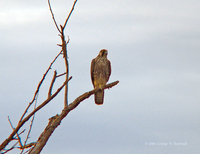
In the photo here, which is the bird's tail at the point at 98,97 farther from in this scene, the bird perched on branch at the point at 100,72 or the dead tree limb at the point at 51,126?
the dead tree limb at the point at 51,126

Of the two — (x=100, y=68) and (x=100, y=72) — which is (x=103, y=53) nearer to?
(x=100, y=68)

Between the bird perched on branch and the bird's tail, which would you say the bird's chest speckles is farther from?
the bird's tail

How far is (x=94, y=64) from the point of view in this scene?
9.92 m

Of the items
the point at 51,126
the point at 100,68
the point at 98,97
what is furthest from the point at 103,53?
the point at 51,126

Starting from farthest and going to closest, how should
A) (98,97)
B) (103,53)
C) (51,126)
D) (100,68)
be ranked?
(103,53)
(100,68)
(98,97)
(51,126)

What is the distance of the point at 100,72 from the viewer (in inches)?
384

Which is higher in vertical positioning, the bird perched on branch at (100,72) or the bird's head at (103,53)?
the bird's head at (103,53)

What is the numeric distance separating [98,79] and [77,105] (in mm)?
5808

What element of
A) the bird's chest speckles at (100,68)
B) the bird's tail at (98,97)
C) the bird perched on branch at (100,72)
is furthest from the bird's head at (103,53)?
the bird's tail at (98,97)

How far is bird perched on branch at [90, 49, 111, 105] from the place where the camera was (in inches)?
382

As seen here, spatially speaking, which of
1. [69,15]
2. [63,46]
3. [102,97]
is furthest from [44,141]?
[102,97]

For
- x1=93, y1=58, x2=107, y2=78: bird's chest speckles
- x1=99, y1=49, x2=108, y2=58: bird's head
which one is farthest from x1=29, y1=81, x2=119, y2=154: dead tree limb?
x1=99, y1=49, x2=108, y2=58: bird's head

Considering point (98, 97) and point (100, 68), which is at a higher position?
point (100, 68)

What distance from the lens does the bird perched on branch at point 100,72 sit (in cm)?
971
